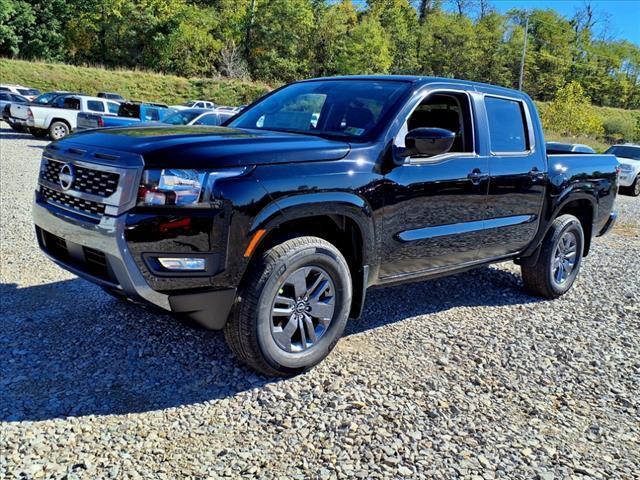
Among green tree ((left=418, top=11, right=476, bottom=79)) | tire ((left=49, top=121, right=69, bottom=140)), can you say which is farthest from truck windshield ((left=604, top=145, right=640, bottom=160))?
green tree ((left=418, top=11, right=476, bottom=79))

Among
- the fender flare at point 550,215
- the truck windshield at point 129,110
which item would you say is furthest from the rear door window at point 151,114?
the fender flare at point 550,215

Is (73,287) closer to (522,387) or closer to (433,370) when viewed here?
(433,370)

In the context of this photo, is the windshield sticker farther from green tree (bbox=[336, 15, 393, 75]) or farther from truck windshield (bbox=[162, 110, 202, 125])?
green tree (bbox=[336, 15, 393, 75])

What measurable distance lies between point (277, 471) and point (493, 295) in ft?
11.9

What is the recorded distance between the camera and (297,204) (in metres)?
3.24

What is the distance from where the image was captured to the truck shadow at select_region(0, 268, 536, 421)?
312 centimetres

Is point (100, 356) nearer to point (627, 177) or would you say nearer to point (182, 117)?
point (182, 117)

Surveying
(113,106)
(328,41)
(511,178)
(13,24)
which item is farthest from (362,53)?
(511,178)

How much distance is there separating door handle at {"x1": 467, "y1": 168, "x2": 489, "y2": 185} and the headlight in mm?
2185

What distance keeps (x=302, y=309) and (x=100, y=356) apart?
4.44 feet

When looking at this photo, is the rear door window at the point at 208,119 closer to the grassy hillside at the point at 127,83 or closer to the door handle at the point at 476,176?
the door handle at the point at 476,176

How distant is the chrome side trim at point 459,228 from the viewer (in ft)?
13.0

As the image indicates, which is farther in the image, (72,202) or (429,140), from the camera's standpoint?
(429,140)

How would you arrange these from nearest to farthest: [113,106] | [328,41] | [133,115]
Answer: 1. [133,115]
2. [113,106]
3. [328,41]
